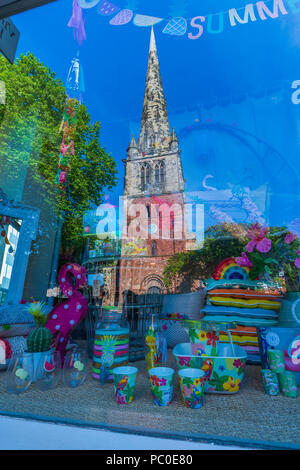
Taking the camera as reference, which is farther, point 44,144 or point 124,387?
point 44,144

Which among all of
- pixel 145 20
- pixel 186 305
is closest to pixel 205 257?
pixel 186 305

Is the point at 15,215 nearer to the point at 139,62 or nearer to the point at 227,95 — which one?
the point at 139,62

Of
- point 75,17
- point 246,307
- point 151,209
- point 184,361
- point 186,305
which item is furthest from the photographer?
point 151,209

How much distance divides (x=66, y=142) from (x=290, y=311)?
5961 mm

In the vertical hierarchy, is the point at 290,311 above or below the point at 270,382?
above

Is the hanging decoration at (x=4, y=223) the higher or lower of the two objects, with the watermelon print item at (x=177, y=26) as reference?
lower

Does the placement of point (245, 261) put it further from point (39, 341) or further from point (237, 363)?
point (39, 341)

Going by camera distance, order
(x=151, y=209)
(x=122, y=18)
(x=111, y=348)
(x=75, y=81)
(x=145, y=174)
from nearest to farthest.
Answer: (x=111, y=348)
(x=122, y=18)
(x=75, y=81)
(x=151, y=209)
(x=145, y=174)

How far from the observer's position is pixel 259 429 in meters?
1.41

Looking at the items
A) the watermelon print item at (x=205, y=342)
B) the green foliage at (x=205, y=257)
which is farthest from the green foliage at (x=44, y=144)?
the watermelon print item at (x=205, y=342)

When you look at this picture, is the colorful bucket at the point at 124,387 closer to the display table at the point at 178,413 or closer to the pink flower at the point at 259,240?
the display table at the point at 178,413

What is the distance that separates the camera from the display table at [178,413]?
4.29ft

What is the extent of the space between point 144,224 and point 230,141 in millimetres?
7139

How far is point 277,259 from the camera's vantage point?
320 centimetres
